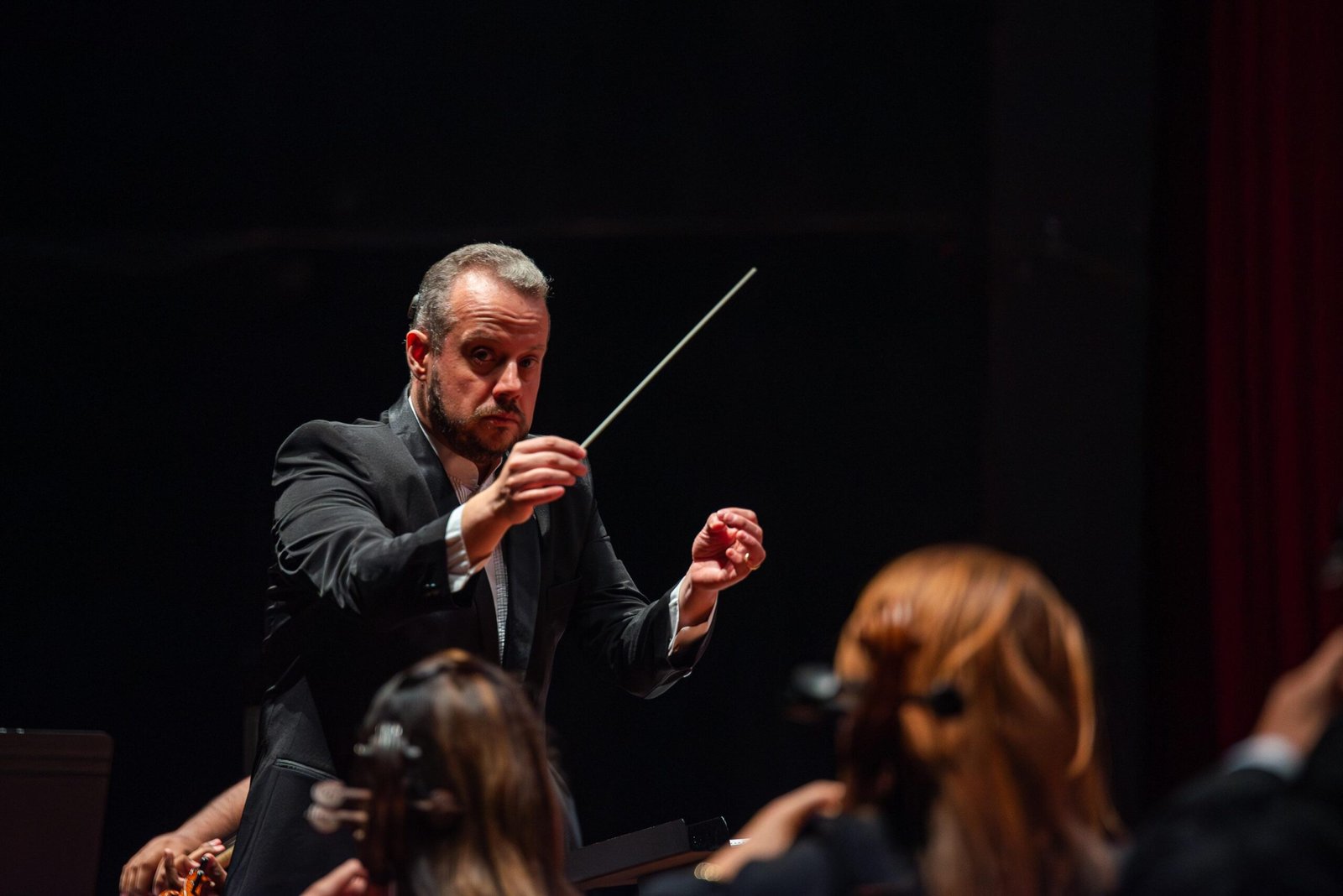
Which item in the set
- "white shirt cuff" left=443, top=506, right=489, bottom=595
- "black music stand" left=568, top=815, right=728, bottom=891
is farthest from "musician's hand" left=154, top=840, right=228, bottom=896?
"white shirt cuff" left=443, top=506, right=489, bottom=595

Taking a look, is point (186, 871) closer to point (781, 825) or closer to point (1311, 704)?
point (781, 825)

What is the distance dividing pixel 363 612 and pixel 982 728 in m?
1.05

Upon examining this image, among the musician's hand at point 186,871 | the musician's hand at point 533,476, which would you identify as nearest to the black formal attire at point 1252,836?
the musician's hand at point 533,476

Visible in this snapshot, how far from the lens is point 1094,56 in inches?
146

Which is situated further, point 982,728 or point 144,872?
point 144,872

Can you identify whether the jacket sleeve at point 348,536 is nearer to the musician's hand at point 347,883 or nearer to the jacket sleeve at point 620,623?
the jacket sleeve at point 620,623

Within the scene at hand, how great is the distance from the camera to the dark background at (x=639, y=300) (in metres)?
3.63

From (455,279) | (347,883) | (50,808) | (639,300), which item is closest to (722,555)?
(455,279)

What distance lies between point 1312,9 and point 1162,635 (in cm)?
138

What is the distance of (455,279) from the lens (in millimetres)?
2633

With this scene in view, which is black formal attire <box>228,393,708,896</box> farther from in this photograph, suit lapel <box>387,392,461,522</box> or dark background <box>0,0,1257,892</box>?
dark background <box>0,0,1257,892</box>

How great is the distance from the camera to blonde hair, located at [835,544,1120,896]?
1354 mm

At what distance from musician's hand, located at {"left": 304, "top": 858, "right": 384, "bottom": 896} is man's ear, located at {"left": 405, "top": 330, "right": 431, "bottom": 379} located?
1.12m

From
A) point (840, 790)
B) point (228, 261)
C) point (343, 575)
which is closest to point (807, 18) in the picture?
point (228, 261)
